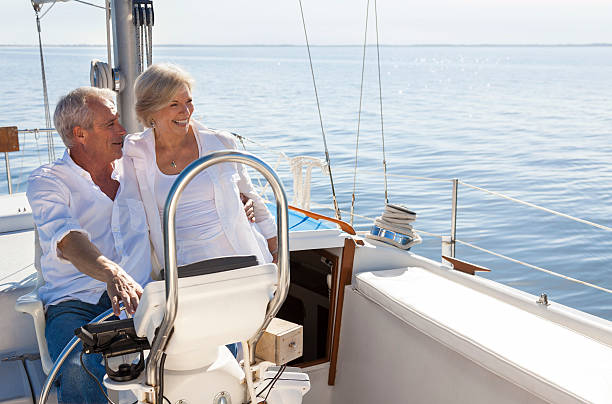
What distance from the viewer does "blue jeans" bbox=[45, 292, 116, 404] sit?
1674mm

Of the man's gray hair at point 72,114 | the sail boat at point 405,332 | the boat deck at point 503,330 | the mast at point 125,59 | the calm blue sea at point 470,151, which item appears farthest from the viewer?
the calm blue sea at point 470,151

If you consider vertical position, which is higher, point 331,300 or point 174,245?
point 174,245

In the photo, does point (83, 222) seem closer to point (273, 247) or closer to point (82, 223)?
point (82, 223)

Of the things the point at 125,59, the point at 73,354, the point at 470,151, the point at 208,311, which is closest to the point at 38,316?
the point at 73,354

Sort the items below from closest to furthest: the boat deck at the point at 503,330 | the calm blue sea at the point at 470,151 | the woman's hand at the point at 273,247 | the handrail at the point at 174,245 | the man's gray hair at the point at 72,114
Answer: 1. the handrail at the point at 174,245
2. the boat deck at the point at 503,330
3. the man's gray hair at the point at 72,114
4. the woman's hand at the point at 273,247
5. the calm blue sea at the point at 470,151

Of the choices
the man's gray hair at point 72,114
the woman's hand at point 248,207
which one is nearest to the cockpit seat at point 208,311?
the woman's hand at point 248,207

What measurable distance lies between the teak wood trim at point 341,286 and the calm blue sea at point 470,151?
57 centimetres

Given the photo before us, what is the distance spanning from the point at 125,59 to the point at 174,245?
1769 millimetres

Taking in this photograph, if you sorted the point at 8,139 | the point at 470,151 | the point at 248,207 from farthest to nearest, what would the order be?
the point at 470,151
the point at 8,139
the point at 248,207

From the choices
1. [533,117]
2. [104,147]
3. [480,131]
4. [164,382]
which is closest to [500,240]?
[104,147]

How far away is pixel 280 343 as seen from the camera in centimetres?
172

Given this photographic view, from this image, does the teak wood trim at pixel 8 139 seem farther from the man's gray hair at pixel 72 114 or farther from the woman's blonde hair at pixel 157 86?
the woman's blonde hair at pixel 157 86

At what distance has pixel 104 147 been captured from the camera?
1.95 meters

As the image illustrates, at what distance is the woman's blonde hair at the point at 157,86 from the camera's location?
1812 mm
